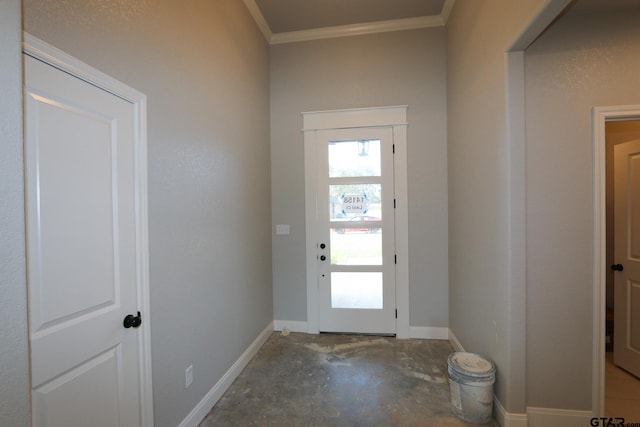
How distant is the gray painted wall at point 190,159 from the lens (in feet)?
4.21

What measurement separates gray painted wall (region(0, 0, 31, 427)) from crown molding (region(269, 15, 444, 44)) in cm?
284

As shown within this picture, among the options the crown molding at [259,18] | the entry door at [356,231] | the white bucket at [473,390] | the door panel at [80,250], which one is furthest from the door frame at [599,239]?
the crown molding at [259,18]

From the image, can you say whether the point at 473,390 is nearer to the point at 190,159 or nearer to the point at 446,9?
the point at 190,159

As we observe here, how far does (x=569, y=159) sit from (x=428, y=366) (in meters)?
1.98

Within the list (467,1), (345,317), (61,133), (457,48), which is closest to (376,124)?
(457,48)

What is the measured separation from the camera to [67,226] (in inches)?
42.3

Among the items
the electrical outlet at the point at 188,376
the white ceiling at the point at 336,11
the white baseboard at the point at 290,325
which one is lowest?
the white baseboard at the point at 290,325

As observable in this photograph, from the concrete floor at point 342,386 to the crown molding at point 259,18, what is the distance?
11.2 ft

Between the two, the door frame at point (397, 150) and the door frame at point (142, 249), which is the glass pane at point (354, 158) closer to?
the door frame at point (397, 150)

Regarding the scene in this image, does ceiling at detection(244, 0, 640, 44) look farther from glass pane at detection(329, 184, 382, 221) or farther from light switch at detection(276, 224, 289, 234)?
light switch at detection(276, 224, 289, 234)

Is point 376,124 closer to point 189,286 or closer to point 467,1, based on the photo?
point 467,1

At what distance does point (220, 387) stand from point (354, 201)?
6.99 ft

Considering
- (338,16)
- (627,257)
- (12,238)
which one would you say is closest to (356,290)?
(627,257)

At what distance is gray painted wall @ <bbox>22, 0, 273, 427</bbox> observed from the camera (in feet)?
4.21
